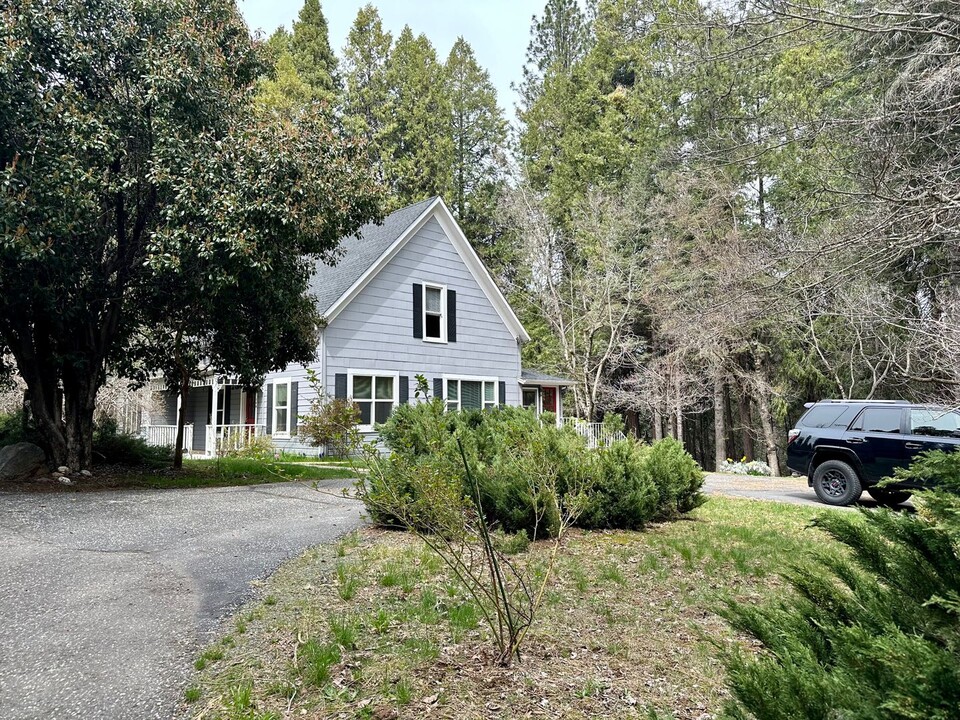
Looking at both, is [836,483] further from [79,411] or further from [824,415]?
[79,411]

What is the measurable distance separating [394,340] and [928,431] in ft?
38.2

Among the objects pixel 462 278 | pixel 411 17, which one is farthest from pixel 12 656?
pixel 411 17

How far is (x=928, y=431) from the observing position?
908 cm

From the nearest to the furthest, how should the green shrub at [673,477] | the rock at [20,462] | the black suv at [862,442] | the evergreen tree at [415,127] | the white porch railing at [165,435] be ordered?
1. the green shrub at [673,477]
2. the black suv at [862,442]
3. the rock at [20,462]
4. the white porch railing at [165,435]
5. the evergreen tree at [415,127]

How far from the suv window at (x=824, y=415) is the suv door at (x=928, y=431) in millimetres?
901

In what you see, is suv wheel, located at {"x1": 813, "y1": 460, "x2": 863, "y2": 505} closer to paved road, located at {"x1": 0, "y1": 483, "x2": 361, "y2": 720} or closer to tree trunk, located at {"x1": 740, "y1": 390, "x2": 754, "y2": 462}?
paved road, located at {"x1": 0, "y1": 483, "x2": 361, "y2": 720}

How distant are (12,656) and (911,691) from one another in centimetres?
423

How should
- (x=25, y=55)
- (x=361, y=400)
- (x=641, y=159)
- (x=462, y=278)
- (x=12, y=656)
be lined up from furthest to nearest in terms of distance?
(x=641, y=159)
(x=462, y=278)
(x=361, y=400)
(x=25, y=55)
(x=12, y=656)

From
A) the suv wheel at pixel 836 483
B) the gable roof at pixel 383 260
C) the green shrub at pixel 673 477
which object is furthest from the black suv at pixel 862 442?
the gable roof at pixel 383 260

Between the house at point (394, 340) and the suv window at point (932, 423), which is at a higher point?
the house at point (394, 340)

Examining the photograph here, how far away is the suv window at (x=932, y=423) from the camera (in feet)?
29.3

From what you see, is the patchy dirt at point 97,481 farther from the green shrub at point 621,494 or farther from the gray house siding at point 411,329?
the green shrub at point 621,494

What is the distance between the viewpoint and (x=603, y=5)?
27734 millimetres

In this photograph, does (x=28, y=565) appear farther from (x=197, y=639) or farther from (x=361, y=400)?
(x=361, y=400)
